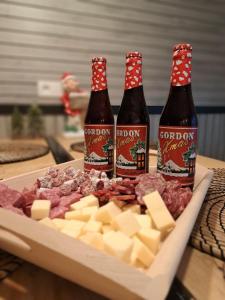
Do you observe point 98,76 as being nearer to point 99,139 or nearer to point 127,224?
point 99,139

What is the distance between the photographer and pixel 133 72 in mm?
492

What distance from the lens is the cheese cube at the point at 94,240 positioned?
0.28 meters

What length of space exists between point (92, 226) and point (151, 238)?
7cm

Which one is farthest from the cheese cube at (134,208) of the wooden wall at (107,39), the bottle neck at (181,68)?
the wooden wall at (107,39)

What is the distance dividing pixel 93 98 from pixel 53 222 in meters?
0.35

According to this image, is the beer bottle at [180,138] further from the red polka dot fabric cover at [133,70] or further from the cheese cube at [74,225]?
the cheese cube at [74,225]

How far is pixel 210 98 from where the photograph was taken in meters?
2.23

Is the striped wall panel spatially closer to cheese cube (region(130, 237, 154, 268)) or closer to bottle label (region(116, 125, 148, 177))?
bottle label (region(116, 125, 148, 177))

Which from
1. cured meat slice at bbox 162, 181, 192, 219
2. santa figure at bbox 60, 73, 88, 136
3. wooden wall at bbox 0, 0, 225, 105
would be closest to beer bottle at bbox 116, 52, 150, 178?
Answer: cured meat slice at bbox 162, 181, 192, 219

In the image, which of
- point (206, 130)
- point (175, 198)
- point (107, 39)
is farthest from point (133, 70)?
point (206, 130)

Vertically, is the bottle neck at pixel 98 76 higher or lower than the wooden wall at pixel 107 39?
lower

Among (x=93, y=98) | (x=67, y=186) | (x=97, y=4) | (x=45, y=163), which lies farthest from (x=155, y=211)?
(x=97, y=4)

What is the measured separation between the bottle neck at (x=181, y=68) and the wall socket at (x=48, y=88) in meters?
1.42

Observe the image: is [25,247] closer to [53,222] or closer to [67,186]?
[53,222]
